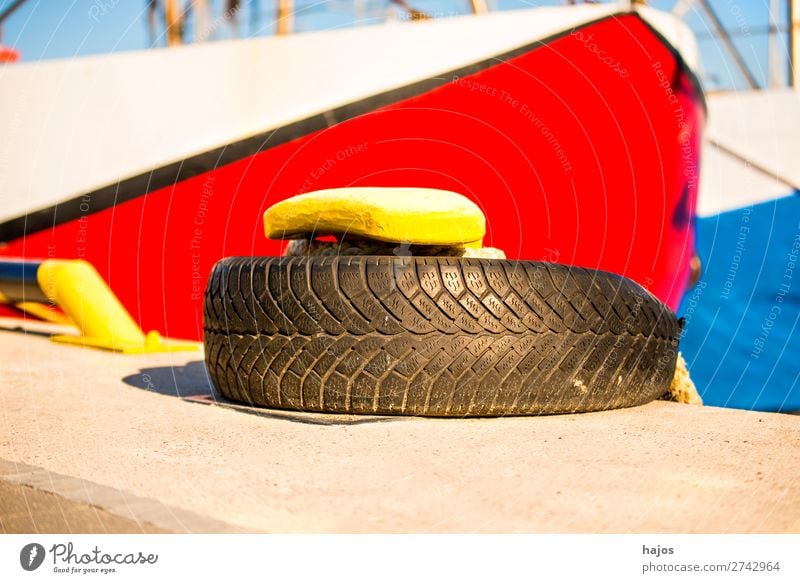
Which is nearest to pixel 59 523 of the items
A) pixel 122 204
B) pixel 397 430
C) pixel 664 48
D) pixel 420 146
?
pixel 397 430

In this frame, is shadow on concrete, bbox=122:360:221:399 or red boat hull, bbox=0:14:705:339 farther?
red boat hull, bbox=0:14:705:339

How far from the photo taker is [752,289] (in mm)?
5754

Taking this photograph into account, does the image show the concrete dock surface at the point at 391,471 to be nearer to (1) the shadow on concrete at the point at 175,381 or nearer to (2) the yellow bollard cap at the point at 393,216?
(1) the shadow on concrete at the point at 175,381

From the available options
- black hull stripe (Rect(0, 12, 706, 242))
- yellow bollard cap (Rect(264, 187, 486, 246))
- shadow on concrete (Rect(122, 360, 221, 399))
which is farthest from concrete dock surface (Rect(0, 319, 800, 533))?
black hull stripe (Rect(0, 12, 706, 242))

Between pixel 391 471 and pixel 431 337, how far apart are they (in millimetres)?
646

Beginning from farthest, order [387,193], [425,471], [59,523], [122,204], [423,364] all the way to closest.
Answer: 1. [122,204]
2. [387,193]
3. [423,364]
4. [425,471]
5. [59,523]

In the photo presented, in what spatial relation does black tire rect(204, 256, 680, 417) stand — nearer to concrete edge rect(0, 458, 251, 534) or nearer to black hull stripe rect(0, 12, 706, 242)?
concrete edge rect(0, 458, 251, 534)

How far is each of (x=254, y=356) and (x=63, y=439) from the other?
0.60m

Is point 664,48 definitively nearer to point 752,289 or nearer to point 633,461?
point 752,289

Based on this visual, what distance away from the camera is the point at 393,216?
2.70 metres

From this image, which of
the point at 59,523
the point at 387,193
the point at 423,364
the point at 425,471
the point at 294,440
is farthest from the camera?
the point at 387,193

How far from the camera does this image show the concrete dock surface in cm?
155

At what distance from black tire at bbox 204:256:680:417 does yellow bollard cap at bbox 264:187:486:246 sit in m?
0.25

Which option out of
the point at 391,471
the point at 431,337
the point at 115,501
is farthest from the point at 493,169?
the point at 115,501
